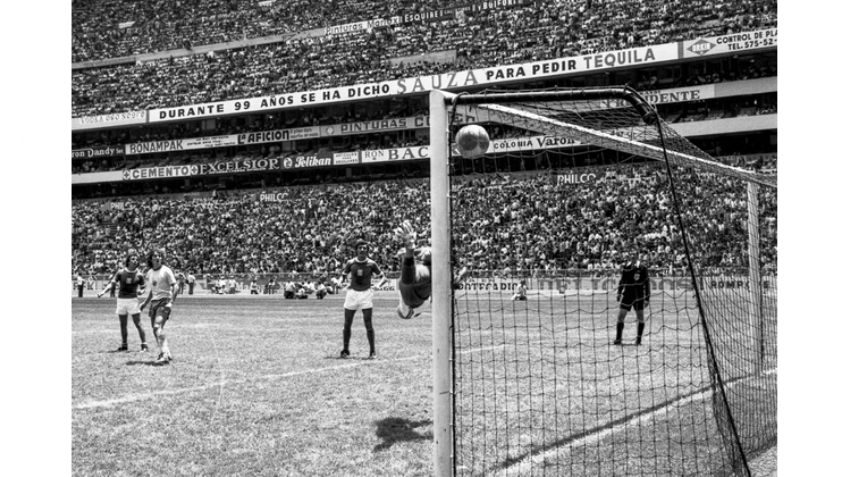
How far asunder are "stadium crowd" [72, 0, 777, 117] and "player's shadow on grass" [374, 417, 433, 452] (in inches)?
1493

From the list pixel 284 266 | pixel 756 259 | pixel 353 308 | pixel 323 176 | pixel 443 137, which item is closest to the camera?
pixel 443 137

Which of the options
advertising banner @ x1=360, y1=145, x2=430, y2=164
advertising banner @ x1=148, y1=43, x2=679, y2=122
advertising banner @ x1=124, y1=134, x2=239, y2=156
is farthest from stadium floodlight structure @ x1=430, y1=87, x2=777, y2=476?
advertising banner @ x1=124, y1=134, x2=239, y2=156

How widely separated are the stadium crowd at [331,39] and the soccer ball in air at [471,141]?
3847cm

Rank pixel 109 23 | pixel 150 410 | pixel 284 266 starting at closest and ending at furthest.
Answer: pixel 150 410
pixel 284 266
pixel 109 23

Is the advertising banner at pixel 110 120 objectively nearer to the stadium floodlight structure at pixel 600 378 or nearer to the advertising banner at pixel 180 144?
the advertising banner at pixel 180 144

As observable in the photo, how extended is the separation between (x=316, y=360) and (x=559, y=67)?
111 feet

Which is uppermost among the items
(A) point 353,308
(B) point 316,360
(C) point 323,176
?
(C) point 323,176

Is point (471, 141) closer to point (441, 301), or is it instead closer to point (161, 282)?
point (441, 301)

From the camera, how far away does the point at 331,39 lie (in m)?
54.8

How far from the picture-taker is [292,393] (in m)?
9.82

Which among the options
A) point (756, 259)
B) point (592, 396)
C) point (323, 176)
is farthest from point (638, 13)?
point (592, 396)

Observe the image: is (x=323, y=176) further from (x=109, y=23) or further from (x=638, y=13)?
(x=109, y=23)

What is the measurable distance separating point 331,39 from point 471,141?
51.3 metres

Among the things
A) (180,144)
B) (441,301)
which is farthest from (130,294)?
(180,144)
